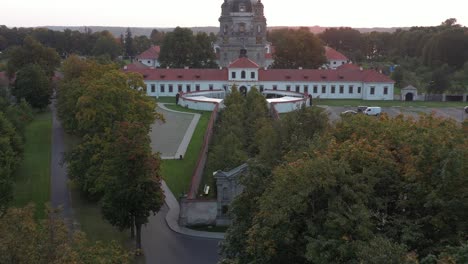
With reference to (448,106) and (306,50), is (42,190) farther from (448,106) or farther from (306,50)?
(306,50)

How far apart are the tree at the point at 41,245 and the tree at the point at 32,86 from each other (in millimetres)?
47750

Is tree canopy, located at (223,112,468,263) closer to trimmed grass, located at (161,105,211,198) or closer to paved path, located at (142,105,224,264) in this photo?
paved path, located at (142,105,224,264)

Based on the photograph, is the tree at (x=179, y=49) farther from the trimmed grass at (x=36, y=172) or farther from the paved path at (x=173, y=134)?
the trimmed grass at (x=36, y=172)

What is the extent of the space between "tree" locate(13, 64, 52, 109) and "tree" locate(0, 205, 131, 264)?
157 ft

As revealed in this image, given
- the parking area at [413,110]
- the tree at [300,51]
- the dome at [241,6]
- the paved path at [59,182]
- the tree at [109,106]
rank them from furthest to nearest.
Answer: the dome at [241,6], the tree at [300,51], the parking area at [413,110], the tree at [109,106], the paved path at [59,182]

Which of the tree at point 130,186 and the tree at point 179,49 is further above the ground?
the tree at point 179,49

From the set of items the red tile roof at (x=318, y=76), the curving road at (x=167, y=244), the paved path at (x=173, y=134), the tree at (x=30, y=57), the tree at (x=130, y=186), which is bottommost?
the curving road at (x=167, y=244)

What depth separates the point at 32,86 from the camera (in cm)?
5859

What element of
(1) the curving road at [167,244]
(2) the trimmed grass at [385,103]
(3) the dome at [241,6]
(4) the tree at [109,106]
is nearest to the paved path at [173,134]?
(4) the tree at [109,106]

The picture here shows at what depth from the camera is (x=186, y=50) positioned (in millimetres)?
84250

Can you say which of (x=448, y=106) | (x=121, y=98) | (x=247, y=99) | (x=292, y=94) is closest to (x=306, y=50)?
(x=292, y=94)

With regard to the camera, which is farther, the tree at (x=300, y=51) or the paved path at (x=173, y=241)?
the tree at (x=300, y=51)

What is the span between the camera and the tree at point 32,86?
58438 millimetres

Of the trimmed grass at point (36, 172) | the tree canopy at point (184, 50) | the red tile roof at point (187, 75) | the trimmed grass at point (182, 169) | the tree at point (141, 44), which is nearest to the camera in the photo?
the trimmed grass at point (36, 172)
